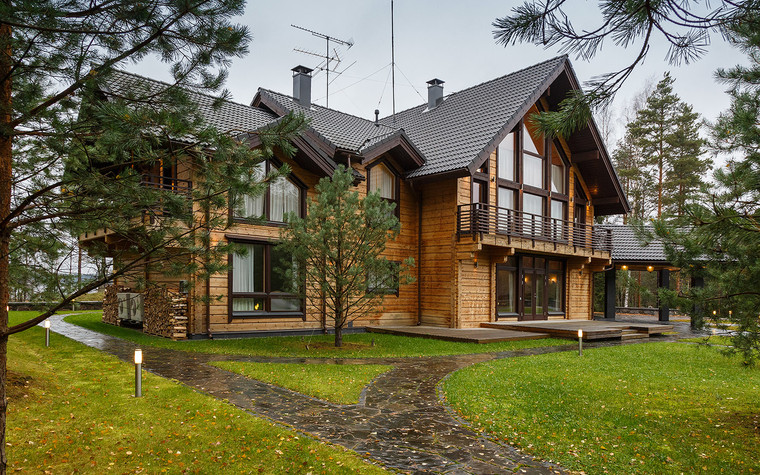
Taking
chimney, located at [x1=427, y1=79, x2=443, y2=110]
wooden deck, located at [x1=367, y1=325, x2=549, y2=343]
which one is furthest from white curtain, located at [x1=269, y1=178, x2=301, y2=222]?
chimney, located at [x1=427, y1=79, x2=443, y2=110]

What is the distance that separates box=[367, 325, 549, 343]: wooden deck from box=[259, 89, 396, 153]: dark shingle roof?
5.47 meters

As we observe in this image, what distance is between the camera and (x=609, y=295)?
2234 cm

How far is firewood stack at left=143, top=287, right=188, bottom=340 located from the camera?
494 inches

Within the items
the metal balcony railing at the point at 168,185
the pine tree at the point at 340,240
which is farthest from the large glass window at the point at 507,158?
the metal balcony railing at the point at 168,185

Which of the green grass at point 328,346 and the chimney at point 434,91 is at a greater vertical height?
the chimney at point 434,91

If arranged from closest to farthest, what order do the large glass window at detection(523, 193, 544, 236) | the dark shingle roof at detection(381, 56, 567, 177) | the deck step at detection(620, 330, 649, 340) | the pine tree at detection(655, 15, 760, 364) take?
the pine tree at detection(655, 15, 760, 364), the deck step at detection(620, 330, 649, 340), the dark shingle roof at detection(381, 56, 567, 177), the large glass window at detection(523, 193, 544, 236)

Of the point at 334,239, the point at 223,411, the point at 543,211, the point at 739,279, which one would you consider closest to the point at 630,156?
the point at 543,211

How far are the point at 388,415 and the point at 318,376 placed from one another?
2368 millimetres

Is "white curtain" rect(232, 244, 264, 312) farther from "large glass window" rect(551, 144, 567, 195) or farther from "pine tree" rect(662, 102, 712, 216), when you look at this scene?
"pine tree" rect(662, 102, 712, 216)

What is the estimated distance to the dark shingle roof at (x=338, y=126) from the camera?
1567 cm

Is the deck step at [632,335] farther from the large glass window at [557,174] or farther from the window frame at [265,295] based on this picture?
the window frame at [265,295]

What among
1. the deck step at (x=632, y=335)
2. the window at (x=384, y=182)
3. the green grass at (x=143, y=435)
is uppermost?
the window at (x=384, y=182)

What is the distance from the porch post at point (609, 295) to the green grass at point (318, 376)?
52.5 feet

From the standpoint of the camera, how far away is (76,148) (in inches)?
150
